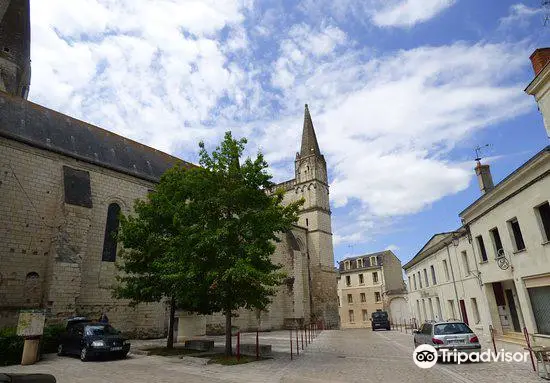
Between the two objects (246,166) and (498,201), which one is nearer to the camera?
(246,166)

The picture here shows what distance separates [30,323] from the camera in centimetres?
1052

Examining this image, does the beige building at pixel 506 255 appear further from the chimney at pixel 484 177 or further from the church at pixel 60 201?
the church at pixel 60 201

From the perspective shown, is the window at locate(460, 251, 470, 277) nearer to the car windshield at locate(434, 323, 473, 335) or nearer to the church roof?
the car windshield at locate(434, 323, 473, 335)

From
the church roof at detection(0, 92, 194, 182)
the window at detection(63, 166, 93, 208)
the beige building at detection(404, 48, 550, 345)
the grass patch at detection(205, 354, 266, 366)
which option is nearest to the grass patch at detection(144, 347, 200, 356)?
the grass patch at detection(205, 354, 266, 366)

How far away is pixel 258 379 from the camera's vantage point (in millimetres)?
8047

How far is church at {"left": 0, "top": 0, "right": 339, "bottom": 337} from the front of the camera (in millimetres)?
15586

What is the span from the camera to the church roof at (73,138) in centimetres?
1770

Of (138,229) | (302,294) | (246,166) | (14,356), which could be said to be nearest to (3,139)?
(138,229)

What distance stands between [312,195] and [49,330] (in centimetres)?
3014

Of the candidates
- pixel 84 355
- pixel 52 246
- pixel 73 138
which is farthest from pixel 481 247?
pixel 73 138

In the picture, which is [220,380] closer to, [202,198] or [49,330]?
[202,198]

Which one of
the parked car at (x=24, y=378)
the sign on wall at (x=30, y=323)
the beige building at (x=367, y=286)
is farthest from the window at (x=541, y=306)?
the beige building at (x=367, y=286)

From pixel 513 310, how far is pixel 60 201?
22.0 metres

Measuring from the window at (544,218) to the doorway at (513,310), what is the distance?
4718 mm
